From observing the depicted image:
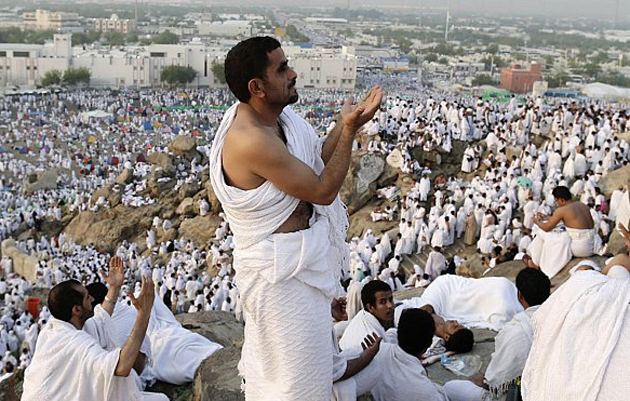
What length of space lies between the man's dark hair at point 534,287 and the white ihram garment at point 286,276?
3.43 ft

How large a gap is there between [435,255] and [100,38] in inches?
3190

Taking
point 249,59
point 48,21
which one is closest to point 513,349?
point 249,59

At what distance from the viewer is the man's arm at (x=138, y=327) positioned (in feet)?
7.63

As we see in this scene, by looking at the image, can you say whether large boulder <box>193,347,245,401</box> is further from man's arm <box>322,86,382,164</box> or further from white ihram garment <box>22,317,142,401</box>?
man's arm <box>322,86,382,164</box>

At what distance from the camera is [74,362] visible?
2.45m

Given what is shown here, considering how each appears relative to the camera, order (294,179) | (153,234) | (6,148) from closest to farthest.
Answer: (294,179) < (153,234) < (6,148)

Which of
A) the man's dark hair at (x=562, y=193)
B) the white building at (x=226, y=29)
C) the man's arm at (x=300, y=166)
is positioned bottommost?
the man's dark hair at (x=562, y=193)

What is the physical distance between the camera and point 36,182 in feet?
64.3

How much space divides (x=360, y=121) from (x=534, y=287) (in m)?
1.35

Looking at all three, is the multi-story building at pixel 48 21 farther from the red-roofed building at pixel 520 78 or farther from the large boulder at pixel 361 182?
the large boulder at pixel 361 182

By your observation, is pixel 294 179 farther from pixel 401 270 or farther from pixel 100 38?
pixel 100 38

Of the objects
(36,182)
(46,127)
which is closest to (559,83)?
(46,127)

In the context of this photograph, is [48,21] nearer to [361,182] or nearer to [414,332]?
[361,182]

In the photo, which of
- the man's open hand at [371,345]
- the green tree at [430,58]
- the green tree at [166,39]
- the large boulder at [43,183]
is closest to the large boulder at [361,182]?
the man's open hand at [371,345]
